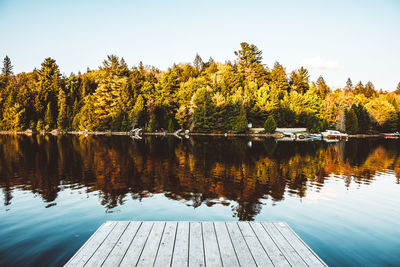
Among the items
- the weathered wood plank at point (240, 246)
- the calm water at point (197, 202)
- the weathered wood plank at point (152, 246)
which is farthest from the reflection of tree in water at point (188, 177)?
the weathered wood plank at point (152, 246)

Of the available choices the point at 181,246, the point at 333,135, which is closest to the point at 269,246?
the point at 181,246

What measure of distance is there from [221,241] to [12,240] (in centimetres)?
550

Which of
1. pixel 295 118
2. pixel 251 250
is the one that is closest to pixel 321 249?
pixel 251 250

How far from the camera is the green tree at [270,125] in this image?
5956 cm

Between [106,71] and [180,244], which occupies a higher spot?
[106,71]

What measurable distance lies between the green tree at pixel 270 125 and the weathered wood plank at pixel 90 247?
56.1 meters

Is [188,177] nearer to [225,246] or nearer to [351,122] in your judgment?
[225,246]

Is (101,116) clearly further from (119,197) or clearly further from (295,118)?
(119,197)

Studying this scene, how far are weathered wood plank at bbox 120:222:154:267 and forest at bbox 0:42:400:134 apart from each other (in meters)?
54.6

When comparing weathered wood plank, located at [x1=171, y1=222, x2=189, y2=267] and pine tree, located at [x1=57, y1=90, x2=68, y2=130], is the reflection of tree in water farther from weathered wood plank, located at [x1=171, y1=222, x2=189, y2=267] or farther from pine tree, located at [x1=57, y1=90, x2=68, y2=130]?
pine tree, located at [x1=57, y1=90, x2=68, y2=130]

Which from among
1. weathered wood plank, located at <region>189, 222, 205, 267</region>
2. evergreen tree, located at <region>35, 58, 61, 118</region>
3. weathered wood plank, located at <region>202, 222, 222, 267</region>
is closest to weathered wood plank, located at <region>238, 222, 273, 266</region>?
weathered wood plank, located at <region>202, 222, 222, 267</region>

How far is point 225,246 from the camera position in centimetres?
529

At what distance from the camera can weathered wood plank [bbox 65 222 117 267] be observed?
182 inches

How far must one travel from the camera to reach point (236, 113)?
6219 cm
